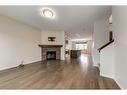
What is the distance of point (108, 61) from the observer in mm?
4070

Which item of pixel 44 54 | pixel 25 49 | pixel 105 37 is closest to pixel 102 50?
pixel 105 37

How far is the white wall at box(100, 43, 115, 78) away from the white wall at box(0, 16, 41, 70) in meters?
4.14

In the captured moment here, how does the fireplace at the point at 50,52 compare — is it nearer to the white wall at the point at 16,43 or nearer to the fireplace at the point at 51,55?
the fireplace at the point at 51,55

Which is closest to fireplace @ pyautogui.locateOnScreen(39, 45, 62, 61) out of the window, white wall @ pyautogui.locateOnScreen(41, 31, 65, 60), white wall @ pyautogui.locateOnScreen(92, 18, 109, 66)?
white wall @ pyautogui.locateOnScreen(41, 31, 65, 60)

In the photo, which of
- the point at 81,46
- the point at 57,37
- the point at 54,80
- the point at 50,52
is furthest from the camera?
the point at 81,46

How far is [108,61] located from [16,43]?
Answer: 4519 millimetres

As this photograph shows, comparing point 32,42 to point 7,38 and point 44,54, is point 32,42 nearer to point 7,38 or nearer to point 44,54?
point 44,54

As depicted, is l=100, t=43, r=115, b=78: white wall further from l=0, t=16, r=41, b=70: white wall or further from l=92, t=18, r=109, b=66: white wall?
l=0, t=16, r=41, b=70: white wall

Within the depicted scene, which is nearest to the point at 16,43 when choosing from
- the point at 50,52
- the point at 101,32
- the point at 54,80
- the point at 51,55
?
the point at 54,80

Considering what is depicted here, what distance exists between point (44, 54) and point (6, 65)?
13.4ft

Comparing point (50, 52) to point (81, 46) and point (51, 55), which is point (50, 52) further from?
point (81, 46)

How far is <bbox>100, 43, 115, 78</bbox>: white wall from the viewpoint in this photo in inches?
156

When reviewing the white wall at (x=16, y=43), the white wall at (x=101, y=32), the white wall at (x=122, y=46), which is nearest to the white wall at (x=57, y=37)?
the white wall at (x=16, y=43)

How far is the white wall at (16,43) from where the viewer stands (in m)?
5.43
